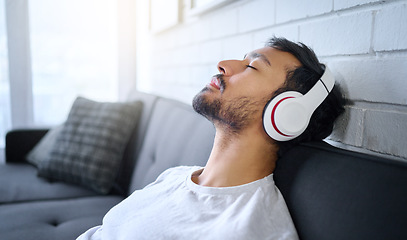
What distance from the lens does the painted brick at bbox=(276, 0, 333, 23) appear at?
967 millimetres

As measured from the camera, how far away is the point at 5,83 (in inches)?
115

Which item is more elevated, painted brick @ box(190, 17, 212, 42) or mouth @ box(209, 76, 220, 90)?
painted brick @ box(190, 17, 212, 42)

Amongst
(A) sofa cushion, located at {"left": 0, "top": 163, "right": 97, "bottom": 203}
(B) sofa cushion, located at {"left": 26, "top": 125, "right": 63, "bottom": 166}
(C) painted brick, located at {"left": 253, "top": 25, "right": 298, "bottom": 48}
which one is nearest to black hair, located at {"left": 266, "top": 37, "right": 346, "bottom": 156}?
(C) painted brick, located at {"left": 253, "top": 25, "right": 298, "bottom": 48}

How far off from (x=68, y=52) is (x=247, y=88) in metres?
2.59

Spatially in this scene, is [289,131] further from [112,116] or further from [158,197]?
[112,116]

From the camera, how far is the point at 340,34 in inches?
35.8

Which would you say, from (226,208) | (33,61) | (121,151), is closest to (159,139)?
(121,151)

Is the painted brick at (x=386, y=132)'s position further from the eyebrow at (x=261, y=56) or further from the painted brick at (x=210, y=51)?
the painted brick at (x=210, y=51)

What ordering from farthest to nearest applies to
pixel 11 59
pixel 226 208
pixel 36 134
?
pixel 11 59 → pixel 36 134 → pixel 226 208

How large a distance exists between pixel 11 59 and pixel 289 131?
285 cm

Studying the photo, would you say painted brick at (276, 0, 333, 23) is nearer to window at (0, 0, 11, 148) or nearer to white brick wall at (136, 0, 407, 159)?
white brick wall at (136, 0, 407, 159)

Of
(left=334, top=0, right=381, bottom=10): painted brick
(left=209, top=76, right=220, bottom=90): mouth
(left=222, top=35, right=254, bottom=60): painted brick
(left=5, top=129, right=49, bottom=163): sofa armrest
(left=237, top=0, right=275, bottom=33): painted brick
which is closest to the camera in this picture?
(left=334, top=0, right=381, bottom=10): painted brick

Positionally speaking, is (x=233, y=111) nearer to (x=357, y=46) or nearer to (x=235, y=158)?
(x=235, y=158)

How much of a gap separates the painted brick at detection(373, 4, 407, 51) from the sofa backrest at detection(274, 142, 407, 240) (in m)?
0.26
